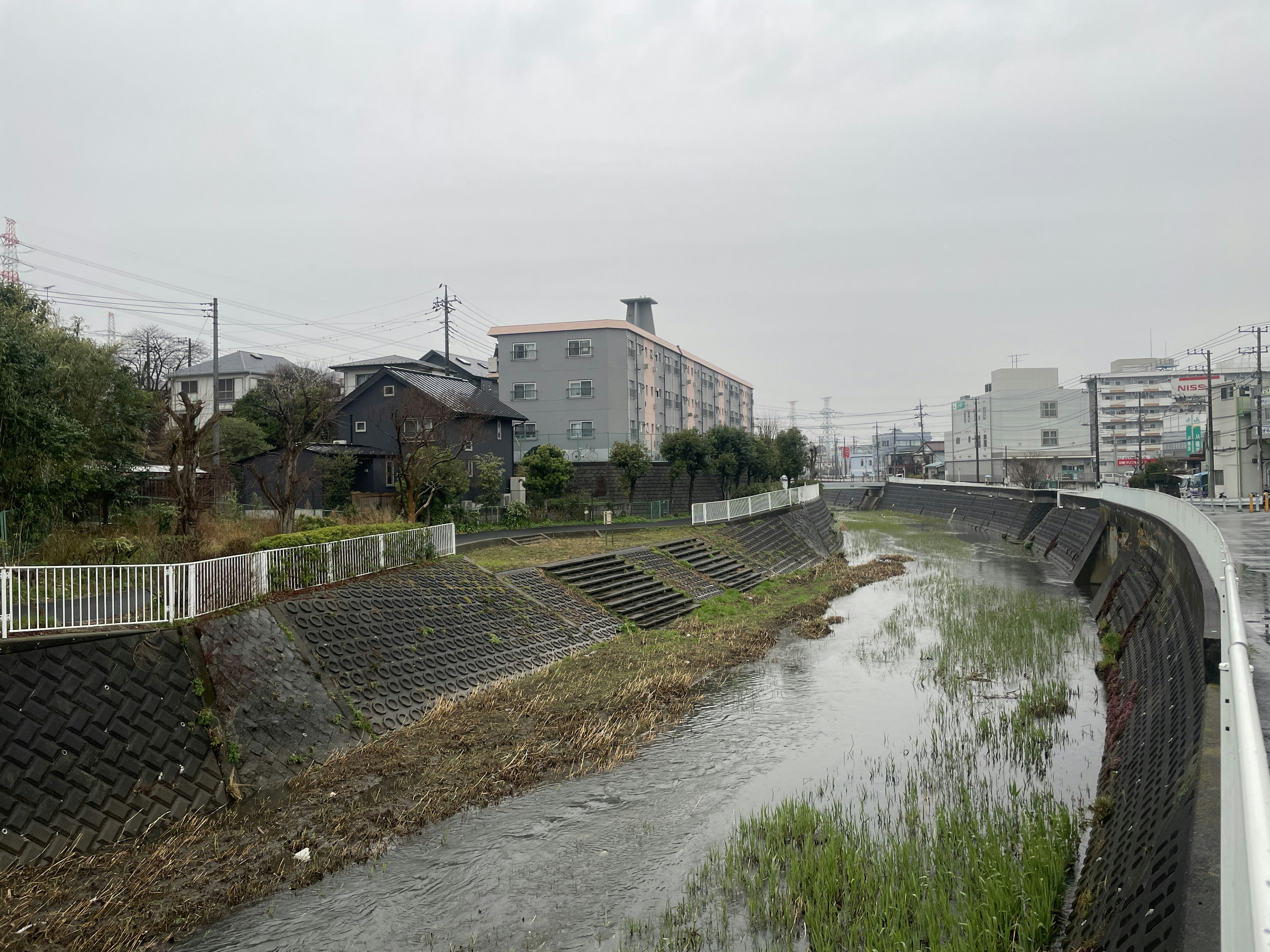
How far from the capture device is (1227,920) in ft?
9.53

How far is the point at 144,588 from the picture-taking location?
1092 cm

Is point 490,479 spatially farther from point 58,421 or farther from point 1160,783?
point 1160,783

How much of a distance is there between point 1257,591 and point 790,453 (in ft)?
134

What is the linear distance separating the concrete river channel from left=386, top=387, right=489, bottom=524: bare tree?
1429 centimetres

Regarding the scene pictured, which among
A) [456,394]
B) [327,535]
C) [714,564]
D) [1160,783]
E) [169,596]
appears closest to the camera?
[1160,783]

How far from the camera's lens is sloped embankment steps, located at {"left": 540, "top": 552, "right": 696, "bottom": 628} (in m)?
21.1

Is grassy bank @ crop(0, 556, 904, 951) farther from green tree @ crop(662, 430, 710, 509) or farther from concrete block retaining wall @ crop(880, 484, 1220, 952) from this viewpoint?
green tree @ crop(662, 430, 710, 509)

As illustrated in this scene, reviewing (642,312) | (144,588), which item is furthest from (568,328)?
(144,588)

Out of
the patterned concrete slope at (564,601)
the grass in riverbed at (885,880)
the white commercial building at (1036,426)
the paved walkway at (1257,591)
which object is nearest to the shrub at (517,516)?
the patterned concrete slope at (564,601)

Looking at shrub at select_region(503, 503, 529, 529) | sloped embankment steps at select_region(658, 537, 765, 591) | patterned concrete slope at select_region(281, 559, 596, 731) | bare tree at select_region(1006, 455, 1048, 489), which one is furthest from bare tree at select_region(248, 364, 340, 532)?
bare tree at select_region(1006, 455, 1048, 489)

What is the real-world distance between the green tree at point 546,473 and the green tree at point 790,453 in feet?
68.7

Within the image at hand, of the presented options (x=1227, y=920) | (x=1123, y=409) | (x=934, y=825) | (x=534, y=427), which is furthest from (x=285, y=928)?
(x=1123, y=409)

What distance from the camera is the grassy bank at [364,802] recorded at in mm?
7406

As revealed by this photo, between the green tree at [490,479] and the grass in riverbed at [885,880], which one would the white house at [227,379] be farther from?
the grass in riverbed at [885,880]
